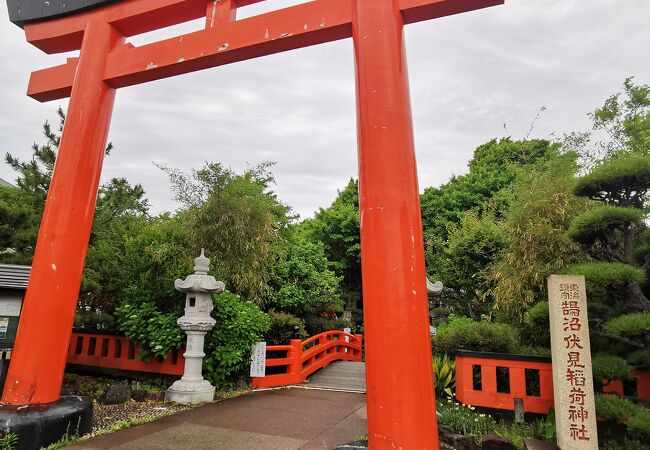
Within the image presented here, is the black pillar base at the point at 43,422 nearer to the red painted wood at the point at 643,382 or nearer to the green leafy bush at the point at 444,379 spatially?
the green leafy bush at the point at 444,379

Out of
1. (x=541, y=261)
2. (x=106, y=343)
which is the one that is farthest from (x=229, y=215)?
(x=541, y=261)

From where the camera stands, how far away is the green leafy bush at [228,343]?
6.89 m

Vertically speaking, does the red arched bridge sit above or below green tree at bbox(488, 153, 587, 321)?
below

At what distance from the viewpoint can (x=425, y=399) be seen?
2.53 m

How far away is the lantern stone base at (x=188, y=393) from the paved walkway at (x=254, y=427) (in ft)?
1.03

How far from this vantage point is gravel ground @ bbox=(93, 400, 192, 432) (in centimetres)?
500

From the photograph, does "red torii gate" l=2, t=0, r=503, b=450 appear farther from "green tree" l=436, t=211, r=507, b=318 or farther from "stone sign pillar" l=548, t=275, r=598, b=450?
"green tree" l=436, t=211, r=507, b=318

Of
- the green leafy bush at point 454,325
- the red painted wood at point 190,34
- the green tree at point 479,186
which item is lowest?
the green leafy bush at point 454,325

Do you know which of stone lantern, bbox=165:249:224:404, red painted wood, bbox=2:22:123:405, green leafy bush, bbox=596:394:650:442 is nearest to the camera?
green leafy bush, bbox=596:394:650:442

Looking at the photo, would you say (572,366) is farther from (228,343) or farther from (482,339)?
(228,343)

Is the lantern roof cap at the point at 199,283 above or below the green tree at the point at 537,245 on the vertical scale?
below

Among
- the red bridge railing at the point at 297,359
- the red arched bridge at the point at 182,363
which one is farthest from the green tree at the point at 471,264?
the red arched bridge at the point at 182,363

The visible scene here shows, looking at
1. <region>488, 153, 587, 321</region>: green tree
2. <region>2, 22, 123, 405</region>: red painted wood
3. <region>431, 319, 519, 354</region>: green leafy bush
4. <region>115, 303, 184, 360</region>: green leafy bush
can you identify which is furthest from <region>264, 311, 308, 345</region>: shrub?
<region>2, 22, 123, 405</region>: red painted wood

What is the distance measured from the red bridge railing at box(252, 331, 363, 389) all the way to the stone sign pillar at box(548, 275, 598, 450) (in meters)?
5.23
